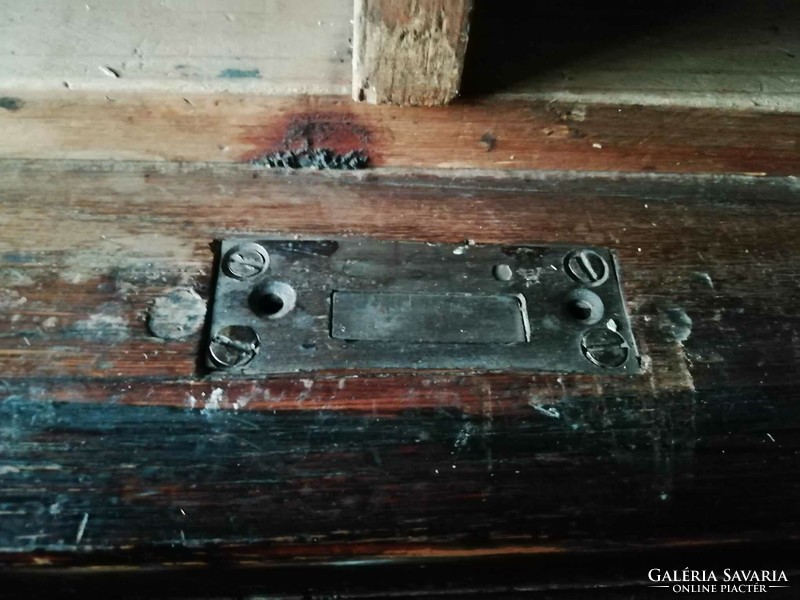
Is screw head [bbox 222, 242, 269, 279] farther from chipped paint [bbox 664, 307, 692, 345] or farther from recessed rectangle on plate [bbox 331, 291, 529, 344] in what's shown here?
chipped paint [bbox 664, 307, 692, 345]

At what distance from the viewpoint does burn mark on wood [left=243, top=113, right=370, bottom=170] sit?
0.71 metres

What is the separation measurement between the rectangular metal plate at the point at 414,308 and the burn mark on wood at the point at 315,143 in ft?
0.29

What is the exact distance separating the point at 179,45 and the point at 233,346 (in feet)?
0.99

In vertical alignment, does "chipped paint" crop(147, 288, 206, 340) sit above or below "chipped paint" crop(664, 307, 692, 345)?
below

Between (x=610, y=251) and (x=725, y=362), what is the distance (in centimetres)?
15

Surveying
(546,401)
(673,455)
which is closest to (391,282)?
(546,401)

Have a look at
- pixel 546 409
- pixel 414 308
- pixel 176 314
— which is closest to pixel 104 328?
pixel 176 314

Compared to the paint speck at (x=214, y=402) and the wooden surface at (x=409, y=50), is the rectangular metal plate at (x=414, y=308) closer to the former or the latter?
the paint speck at (x=214, y=402)

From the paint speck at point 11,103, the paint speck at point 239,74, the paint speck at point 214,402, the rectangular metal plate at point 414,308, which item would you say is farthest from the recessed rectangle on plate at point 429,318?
the paint speck at point 11,103

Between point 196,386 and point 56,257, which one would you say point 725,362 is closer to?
point 196,386

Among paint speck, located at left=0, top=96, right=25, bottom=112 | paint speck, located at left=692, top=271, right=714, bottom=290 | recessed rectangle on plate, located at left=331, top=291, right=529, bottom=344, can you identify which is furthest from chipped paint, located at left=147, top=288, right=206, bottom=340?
paint speck, located at left=692, top=271, right=714, bottom=290

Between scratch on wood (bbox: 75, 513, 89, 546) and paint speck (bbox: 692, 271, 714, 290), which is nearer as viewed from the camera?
scratch on wood (bbox: 75, 513, 89, 546)

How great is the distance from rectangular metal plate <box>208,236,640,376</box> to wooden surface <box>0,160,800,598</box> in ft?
0.06

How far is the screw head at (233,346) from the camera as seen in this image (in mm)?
630
